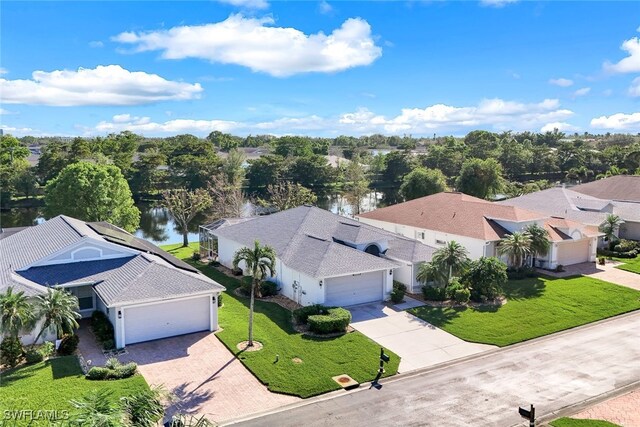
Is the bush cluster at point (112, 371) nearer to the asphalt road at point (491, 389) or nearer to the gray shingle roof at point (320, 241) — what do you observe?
the asphalt road at point (491, 389)

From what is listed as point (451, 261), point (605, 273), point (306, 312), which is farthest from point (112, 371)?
point (605, 273)

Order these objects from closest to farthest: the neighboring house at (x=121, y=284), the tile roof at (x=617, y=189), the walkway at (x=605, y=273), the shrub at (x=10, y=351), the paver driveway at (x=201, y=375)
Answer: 1. the paver driveway at (x=201, y=375)
2. the shrub at (x=10, y=351)
3. the neighboring house at (x=121, y=284)
4. the walkway at (x=605, y=273)
5. the tile roof at (x=617, y=189)

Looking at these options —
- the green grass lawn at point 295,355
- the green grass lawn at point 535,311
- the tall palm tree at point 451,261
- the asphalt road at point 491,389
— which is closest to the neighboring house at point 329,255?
the tall palm tree at point 451,261

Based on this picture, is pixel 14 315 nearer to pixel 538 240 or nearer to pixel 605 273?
pixel 538 240

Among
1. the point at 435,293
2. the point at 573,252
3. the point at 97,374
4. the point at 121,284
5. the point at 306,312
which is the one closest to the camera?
the point at 97,374

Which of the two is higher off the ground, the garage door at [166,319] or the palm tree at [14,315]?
the palm tree at [14,315]

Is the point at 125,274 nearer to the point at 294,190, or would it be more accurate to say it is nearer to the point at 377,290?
the point at 377,290
